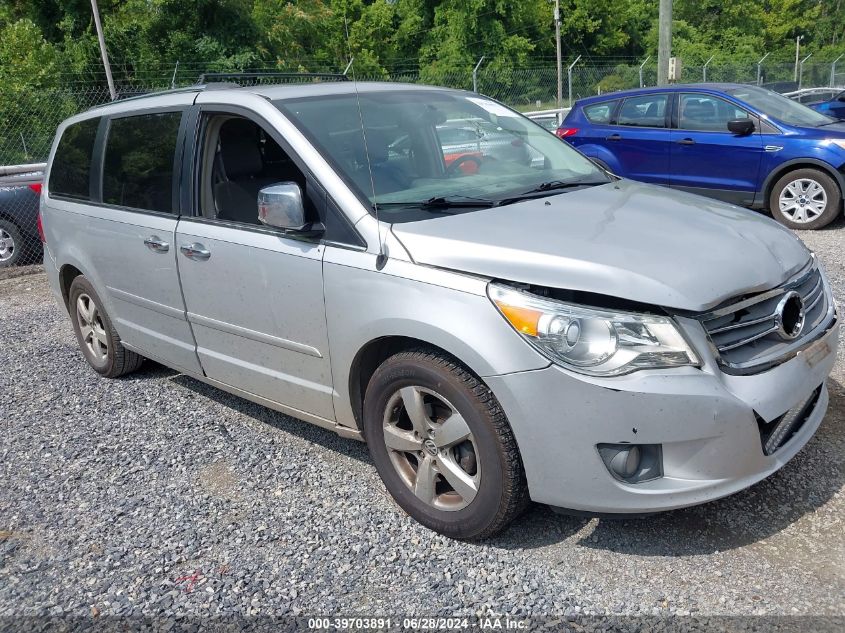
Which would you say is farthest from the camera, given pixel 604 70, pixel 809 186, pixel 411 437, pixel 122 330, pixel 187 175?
pixel 604 70

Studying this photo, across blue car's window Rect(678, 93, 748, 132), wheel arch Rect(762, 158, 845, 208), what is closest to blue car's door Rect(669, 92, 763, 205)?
blue car's window Rect(678, 93, 748, 132)

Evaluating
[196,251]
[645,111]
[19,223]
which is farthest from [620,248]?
[19,223]

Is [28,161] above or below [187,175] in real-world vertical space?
below

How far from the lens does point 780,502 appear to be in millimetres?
3201

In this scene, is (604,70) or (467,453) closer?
(467,453)

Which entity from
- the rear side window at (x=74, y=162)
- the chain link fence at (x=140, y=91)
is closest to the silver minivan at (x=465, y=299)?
the rear side window at (x=74, y=162)

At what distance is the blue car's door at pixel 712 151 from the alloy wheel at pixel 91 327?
6684mm

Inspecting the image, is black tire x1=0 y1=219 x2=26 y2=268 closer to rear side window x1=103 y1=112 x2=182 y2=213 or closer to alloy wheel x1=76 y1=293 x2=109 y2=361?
alloy wheel x1=76 y1=293 x2=109 y2=361

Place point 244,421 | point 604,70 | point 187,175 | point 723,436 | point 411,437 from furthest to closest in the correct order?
point 604,70 → point 244,421 → point 187,175 → point 411,437 → point 723,436

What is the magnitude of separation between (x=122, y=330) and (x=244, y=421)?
1057mm

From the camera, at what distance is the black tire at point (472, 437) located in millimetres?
2800

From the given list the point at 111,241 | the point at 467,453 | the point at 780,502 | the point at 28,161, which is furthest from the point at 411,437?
the point at 28,161

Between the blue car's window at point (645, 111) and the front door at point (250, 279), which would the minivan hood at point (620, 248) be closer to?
the front door at point (250, 279)

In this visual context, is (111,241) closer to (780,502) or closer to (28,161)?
(780,502)
